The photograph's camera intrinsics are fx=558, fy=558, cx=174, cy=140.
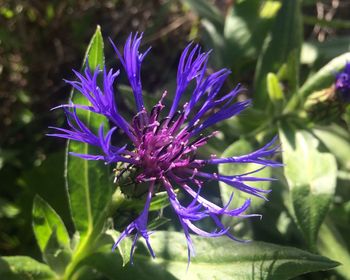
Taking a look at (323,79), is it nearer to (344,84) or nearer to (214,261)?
(344,84)

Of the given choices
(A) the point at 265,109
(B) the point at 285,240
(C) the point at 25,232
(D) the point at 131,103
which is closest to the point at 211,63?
(A) the point at 265,109

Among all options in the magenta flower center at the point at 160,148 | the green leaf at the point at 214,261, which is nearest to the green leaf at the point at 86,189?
the green leaf at the point at 214,261

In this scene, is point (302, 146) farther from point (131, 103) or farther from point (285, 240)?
point (131, 103)

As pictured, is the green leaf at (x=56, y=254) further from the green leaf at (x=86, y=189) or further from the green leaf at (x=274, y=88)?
the green leaf at (x=274, y=88)

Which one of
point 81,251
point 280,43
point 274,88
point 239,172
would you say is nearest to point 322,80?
point 274,88

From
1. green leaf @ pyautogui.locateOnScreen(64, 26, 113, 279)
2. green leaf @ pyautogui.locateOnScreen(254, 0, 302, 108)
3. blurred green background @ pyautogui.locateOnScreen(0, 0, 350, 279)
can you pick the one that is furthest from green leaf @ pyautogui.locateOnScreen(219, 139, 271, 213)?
blurred green background @ pyautogui.locateOnScreen(0, 0, 350, 279)
